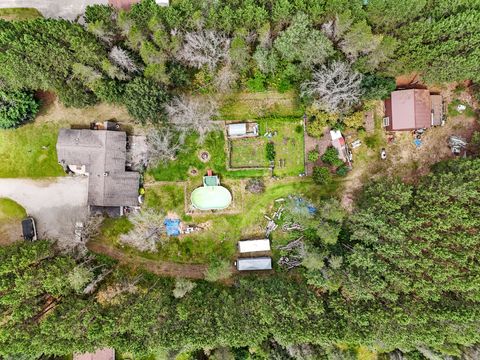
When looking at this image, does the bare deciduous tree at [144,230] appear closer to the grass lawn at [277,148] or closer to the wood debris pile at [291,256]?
the grass lawn at [277,148]

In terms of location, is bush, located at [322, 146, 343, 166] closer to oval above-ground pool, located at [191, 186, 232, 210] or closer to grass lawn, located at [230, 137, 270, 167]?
grass lawn, located at [230, 137, 270, 167]

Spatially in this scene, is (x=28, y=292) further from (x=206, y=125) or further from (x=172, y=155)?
(x=206, y=125)

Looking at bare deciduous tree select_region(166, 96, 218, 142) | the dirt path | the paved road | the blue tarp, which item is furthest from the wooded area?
the paved road

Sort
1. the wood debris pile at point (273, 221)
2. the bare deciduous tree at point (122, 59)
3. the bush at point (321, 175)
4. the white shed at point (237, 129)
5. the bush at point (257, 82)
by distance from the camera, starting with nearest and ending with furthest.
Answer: the bare deciduous tree at point (122, 59), the bush at point (257, 82), the bush at point (321, 175), the white shed at point (237, 129), the wood debris pile at point (273, 221)

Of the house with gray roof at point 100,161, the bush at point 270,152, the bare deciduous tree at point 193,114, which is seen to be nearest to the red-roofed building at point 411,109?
the bush at point 270,152

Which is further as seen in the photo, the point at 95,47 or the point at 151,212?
the point at 151,212

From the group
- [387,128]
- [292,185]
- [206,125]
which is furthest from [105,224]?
[387,128]
